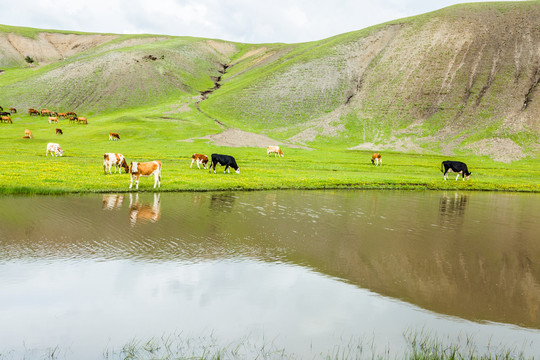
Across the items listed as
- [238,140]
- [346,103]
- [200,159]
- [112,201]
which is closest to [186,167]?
[200,159]

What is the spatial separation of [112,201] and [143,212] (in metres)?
4.23

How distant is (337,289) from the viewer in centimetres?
1171

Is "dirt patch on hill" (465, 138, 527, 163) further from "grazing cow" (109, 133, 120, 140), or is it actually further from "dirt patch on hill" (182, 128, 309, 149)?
"grazing cow" (109, 133, 120, 140)

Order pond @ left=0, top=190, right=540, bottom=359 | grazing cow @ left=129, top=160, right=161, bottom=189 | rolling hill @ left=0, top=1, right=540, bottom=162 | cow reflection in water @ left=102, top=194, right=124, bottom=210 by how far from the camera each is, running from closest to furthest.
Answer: pond @ left=0, top=190, right=540, bottom=359
cow reflection in water @ left=102, top=194, right=124, bottom=210
grazing cow @ left=129, top=160, right=161, bottom=189
rolling hill @ left=0, top=1, right=540, bottom=162

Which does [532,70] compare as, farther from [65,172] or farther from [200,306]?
[200,306]

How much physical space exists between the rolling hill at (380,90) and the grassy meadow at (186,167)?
42.6 ft

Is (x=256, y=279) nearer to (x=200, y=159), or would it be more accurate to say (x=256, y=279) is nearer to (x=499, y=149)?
(x=200, y=159)

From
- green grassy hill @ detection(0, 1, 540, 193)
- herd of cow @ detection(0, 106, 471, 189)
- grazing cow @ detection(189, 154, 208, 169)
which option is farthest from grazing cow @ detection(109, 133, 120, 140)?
grazing cow @ detection(189, 154, 208, 169)

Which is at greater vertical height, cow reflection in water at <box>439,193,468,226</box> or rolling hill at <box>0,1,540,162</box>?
rolling hill at <box>0,1,540,162</box>

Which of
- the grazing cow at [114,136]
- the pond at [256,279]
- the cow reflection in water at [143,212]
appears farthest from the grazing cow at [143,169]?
the grazing cow at [114,136]

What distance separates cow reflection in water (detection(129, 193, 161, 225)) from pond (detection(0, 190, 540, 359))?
11 cm

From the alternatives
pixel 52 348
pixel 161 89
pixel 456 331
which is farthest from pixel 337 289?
pixel 161 89

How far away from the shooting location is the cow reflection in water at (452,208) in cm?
2366

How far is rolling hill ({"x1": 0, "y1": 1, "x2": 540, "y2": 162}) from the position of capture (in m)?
102
